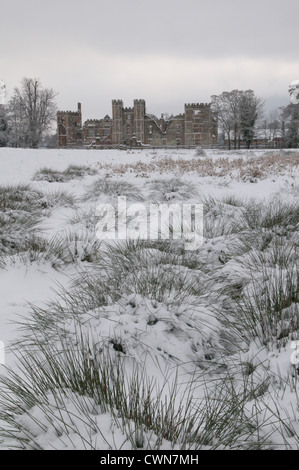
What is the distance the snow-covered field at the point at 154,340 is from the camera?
59.8 inches

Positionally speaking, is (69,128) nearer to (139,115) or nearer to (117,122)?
(117,122)

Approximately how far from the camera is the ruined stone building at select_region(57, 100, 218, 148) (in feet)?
204

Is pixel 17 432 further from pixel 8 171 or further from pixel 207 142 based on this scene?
pixel 207 142

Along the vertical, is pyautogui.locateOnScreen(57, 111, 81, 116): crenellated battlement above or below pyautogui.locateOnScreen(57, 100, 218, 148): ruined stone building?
above

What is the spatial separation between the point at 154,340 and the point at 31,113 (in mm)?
51654

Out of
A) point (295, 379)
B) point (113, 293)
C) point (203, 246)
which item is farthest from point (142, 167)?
point (295, 379)

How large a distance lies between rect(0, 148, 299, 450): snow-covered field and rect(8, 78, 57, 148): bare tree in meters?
43.2

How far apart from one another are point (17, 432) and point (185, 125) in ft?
215

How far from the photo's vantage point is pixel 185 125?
63188 mm

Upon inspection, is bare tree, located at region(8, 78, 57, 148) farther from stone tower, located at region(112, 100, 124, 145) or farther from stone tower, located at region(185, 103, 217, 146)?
stone tower, located at region(185, 103, 217, 146)

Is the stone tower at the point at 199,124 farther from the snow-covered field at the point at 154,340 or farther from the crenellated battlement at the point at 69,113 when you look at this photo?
the snow-covered field at the point at 154,340

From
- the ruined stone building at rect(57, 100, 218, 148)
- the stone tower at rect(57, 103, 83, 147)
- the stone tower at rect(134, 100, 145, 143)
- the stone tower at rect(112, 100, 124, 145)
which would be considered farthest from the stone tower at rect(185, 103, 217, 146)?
the stone tower at rect(57, 103, 83, 147)

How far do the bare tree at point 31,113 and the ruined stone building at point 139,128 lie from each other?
1201cm
